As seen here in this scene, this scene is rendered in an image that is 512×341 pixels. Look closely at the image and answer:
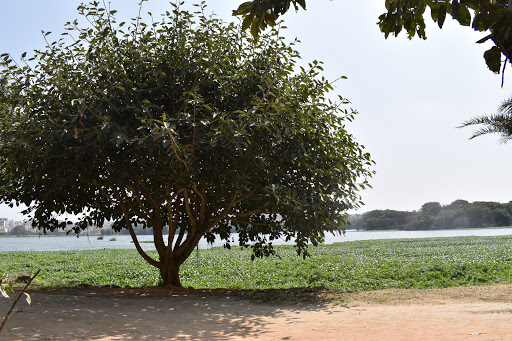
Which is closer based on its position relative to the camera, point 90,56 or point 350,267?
point 90,56

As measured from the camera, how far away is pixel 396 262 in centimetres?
2175

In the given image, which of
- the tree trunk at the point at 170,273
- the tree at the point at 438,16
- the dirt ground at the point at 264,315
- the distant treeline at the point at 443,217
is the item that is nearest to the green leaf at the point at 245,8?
the tree at the point at 438,16

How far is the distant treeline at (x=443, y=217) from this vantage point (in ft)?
312

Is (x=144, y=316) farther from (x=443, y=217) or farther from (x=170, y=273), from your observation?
(x=443, y=217)

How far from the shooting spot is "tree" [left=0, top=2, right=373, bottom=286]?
9.75 m

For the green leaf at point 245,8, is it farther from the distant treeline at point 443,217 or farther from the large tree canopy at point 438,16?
the distant treeline at point 443,217

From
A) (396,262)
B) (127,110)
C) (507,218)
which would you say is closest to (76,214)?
(127,110)

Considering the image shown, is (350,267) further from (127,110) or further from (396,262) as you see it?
(127,110)

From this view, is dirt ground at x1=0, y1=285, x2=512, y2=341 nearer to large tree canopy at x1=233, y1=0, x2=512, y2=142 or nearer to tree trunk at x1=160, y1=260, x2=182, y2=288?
tree trunk at x1=160, y1=260, x2=182, y2=288

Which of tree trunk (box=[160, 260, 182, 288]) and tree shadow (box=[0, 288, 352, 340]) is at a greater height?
tree trunk (box=[160, 260, 182, 288])

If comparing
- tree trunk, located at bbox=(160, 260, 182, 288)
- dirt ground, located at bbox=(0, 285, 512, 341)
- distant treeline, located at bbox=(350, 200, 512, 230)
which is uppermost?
distant treeline, located at bbox=(350, 200, 512, 230)

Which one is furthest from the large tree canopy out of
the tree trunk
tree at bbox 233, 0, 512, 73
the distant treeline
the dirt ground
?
the distant treeline

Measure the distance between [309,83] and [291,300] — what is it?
5063 mm

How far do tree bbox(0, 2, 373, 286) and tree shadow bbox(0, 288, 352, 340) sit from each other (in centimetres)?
221
